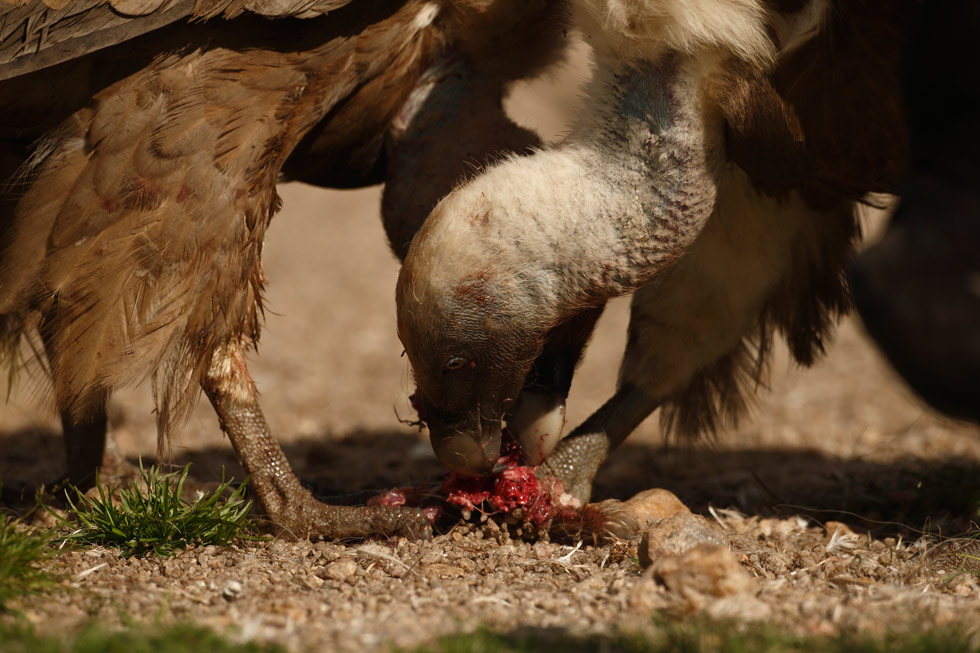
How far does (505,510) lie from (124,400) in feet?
11.8

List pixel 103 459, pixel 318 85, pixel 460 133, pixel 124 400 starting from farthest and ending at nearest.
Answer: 1. pixel 124 400
2. pixel 103 459
3. pixel 460 133
4. pixel 318 85

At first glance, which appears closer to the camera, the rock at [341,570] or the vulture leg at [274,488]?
the rock at [341,570]

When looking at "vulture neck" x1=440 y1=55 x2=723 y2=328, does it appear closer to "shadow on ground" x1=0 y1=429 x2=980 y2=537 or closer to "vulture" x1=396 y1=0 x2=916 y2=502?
"vulture" x1=396 y1=0 x2=916 y2=502

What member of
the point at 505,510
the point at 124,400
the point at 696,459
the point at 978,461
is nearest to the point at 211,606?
the point at 505,510

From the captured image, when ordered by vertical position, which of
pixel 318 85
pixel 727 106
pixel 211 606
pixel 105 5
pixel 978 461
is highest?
pixel 105 5

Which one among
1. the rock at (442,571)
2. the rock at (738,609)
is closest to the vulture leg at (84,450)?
the rock at (442,571)

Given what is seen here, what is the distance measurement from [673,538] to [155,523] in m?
1.53

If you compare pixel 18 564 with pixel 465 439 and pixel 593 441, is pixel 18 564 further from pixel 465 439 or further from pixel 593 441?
pixel 593 441

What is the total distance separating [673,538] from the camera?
301 centimetres

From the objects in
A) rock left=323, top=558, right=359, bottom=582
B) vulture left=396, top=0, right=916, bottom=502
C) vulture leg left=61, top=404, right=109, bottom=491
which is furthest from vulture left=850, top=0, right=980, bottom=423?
vulture leg left=61, top=404, right=109, bottom=491

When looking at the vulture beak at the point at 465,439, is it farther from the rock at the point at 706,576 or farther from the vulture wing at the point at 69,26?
the vulture wing at the point at 69,26

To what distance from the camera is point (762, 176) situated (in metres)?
3.38

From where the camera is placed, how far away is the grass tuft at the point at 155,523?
125 inches

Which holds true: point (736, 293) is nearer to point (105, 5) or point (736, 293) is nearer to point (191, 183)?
point (191, 183)
